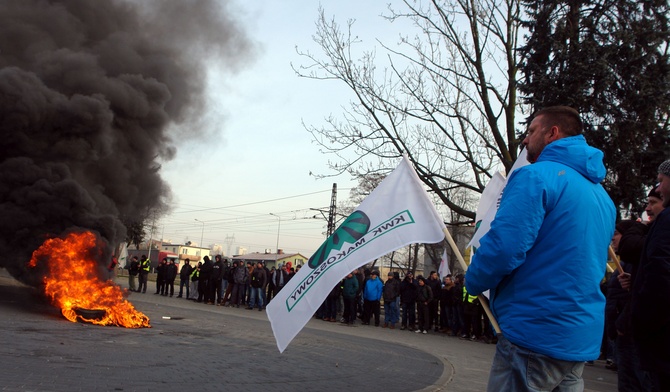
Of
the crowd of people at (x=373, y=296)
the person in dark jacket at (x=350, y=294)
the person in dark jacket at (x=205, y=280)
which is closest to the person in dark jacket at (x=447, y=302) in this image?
the crowd of people at (x=373, y=296)

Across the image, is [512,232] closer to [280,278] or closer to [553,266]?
[553,266]

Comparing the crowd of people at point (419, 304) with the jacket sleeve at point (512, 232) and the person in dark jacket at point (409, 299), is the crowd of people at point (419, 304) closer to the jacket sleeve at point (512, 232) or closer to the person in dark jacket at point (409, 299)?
the person in dark jacket at point (409, 299)

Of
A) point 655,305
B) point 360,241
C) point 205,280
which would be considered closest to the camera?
point 655,305

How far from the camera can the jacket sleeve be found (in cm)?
235

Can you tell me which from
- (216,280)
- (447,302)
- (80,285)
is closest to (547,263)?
(80,285)

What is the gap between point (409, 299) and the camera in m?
17.4

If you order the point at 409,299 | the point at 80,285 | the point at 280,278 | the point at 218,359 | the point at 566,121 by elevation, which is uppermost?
the point at 566,121

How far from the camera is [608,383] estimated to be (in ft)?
30.1

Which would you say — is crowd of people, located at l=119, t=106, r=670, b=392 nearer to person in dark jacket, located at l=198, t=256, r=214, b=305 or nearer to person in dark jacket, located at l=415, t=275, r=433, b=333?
person in dark jacket, located at l=415, t=275, r=433, b=333

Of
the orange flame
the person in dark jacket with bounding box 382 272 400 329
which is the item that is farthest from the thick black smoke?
the person in dark jacket with bounding box 382 272 400 329

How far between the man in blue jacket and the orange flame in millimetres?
11512

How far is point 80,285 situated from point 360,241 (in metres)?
12.1

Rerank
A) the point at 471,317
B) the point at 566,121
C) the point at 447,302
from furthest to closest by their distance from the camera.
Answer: the point at 447,302
the point at 471,317
the point at 566,121

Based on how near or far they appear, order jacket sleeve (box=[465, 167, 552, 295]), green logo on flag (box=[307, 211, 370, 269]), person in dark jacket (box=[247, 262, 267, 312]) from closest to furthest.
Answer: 1. jacket sleeve (box=[465, 167, 552, 295])
2. green logo on flag (box=[307, 211, 370, 269])
3. person in dark jacket (box=[247, 262, 267, 312])
